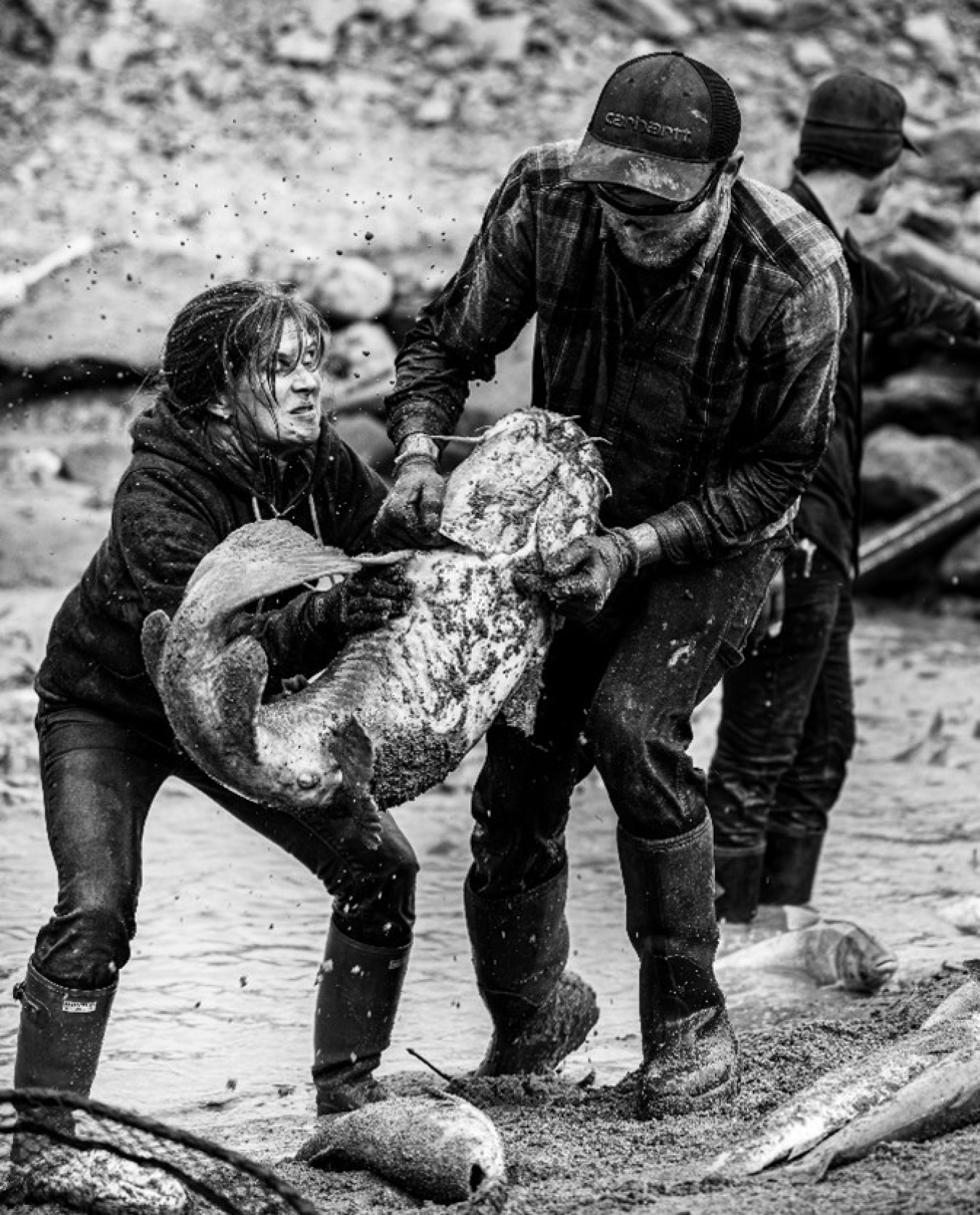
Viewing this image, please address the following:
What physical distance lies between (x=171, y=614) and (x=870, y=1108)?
170 cm

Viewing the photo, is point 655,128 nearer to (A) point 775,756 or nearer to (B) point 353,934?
(B) point 353,934

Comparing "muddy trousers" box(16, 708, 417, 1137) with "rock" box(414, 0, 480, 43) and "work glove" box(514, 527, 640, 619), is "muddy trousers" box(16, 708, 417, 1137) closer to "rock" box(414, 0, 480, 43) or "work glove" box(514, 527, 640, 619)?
"work glove" box(514, 527, 640, 619)

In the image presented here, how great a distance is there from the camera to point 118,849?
403 cm

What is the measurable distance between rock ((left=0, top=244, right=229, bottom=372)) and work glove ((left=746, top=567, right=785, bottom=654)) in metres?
6.30

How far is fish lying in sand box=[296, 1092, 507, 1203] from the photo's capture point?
151 inches

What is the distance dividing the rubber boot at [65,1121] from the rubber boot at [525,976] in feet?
3.53

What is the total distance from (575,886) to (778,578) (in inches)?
54.1

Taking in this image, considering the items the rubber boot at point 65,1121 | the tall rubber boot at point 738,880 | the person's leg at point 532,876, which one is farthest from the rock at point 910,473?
the rubber boot at point 65,1121

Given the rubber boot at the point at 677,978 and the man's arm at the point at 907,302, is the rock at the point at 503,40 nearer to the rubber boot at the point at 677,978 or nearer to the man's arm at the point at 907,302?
the man's arm at the point at 907,302

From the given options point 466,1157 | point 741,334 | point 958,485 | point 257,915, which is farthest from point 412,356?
point 958,485

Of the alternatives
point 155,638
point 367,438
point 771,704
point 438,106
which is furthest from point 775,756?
point 438,106

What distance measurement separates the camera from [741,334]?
13.6 feet

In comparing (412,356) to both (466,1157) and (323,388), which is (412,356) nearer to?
(323,388)

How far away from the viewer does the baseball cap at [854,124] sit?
6055 mm
